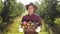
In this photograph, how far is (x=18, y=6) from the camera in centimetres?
118

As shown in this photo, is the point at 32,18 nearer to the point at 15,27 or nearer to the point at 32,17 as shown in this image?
the point at 32,17

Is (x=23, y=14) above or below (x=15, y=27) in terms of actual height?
above

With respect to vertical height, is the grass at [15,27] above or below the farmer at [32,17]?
below

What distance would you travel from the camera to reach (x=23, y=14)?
117 centimetres

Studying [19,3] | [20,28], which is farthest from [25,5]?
[20,28]

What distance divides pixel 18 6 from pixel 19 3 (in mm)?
28

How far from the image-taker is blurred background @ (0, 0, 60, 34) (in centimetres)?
115

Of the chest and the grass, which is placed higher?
the chest

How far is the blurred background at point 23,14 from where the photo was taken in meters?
1.15

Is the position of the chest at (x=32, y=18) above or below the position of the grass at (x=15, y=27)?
above

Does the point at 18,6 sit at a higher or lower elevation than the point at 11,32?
higher

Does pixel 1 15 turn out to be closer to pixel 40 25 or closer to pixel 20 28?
pixel 20 28

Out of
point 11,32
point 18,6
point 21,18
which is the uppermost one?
point 18,6

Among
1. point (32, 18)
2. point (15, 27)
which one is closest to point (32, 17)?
point (32, 18)
